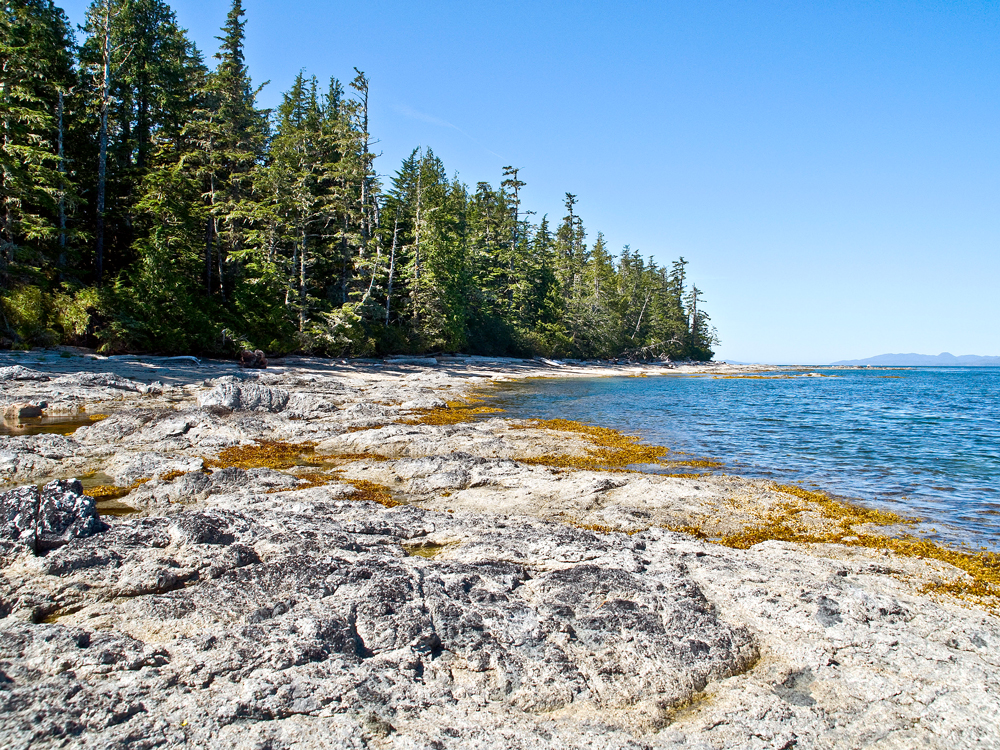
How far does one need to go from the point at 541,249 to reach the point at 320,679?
235 ft

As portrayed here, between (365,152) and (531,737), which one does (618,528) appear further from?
(365,152)

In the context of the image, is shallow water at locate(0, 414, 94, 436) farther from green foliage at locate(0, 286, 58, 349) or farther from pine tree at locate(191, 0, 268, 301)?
pine tree at locate(191, 0, 268, 301)

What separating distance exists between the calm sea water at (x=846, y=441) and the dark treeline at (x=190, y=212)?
57.6ft

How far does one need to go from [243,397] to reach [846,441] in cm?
2002

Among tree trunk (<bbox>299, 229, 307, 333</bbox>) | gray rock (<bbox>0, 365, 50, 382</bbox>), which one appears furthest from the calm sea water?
gray rock (<bbox>0, 365, 50, 382</bbox>)

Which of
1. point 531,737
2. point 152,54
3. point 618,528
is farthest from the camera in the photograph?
point 152,54

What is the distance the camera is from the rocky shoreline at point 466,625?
3.56 m

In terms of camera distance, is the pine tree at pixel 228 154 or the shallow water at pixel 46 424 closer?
the shallow water at pixel 46 424

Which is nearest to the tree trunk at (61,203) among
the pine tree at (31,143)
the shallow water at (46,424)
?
the pine tree at (31,143)

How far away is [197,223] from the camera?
3350cm

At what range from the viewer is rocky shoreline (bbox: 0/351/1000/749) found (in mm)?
3557

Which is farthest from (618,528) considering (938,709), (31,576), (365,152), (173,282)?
(365,152)

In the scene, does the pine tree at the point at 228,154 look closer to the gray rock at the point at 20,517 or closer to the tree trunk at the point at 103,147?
the tree trunk at the point at 103,147

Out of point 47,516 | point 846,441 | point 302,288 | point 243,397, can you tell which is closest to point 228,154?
point 302,288
